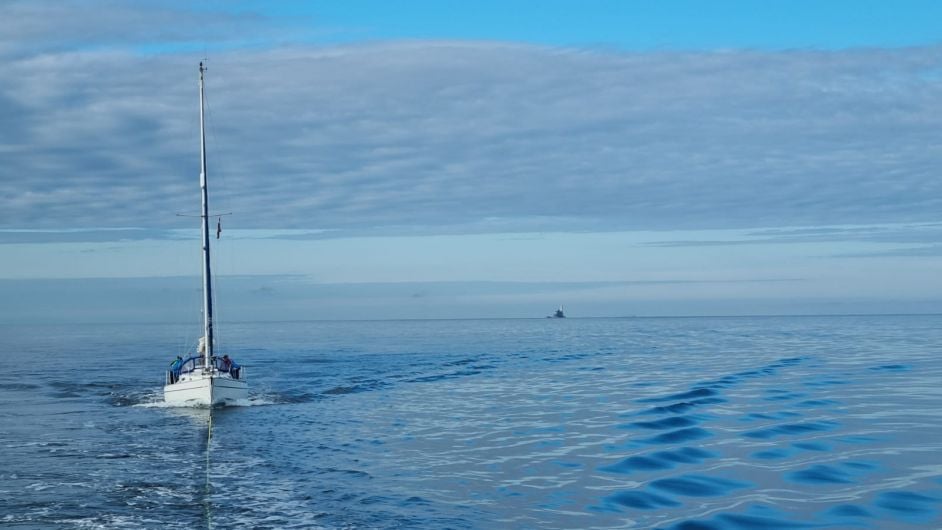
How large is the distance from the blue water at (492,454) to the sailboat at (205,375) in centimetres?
82

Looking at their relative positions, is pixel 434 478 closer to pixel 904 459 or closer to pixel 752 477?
pixel 752 477

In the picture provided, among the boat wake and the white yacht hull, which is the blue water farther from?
the white yacht hull

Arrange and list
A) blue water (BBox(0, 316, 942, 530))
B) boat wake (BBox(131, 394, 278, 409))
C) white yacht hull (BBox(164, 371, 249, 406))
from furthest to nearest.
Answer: boat wake (BBox(131, 394, 278, 409)) → white yacht hull (BBox(164, 371, 249, 406)) → blue water (BBox(0, 316, 942, 530))

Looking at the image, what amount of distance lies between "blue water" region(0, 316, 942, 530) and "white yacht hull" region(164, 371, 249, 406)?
27.1 inches

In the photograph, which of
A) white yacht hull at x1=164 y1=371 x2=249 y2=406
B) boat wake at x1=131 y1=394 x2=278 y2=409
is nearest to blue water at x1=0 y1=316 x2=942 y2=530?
boat wake at x1=131 y1=394 x2=278 y2=409

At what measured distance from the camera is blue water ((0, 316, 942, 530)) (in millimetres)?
20875

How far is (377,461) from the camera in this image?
27.9 meters

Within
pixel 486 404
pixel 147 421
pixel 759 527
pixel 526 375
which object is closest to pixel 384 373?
pixel 526 375

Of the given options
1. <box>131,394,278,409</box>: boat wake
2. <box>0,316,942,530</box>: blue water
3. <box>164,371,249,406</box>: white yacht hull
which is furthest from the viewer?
<box>131,394,278,409</box>: boat wake

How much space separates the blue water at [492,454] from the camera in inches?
822

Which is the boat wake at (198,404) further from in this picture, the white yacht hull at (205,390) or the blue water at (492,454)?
the blue water at (492,454)

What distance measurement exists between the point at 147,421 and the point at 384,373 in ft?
88.9

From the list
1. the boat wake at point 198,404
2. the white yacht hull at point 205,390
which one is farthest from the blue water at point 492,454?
the white yacht hull at point 205,390

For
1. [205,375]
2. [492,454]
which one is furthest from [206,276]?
[492,454]
